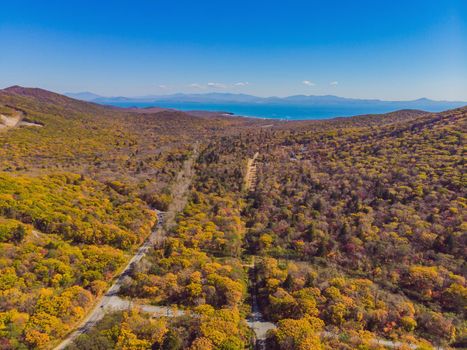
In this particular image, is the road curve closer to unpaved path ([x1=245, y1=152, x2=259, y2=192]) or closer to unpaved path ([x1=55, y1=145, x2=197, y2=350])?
unpaved path ([x1=55, y1=145, x2=197, y2=350])

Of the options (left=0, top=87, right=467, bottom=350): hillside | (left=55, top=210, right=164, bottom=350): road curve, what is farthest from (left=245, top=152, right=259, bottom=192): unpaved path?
(left=55, top=210, right=164, bottom=350): road curve

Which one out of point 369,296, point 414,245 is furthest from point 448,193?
point 369,296

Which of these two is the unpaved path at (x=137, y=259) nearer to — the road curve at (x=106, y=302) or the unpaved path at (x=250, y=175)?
the road curve at (x=106, y=302)

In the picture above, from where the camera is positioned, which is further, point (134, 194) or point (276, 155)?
point (276, 155)

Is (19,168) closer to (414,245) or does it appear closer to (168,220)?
(168,220)

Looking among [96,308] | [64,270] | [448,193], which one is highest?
[448,193]

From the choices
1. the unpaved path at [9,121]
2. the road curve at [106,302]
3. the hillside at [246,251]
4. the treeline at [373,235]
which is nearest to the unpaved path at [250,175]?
the hillside at [246,251]

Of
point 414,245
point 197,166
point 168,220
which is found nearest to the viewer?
point 414,245
